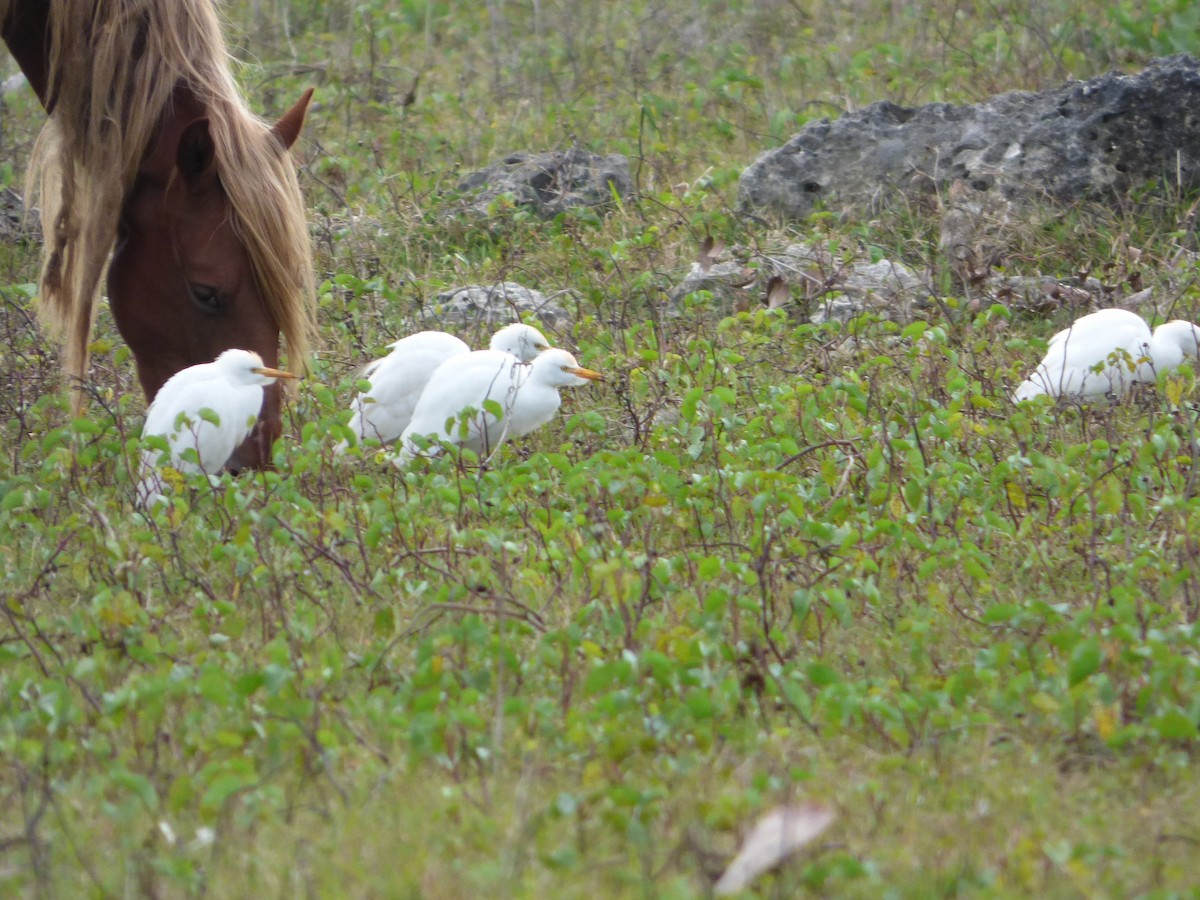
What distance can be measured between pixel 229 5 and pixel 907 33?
512 centimetres

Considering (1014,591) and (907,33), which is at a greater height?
(907,33)

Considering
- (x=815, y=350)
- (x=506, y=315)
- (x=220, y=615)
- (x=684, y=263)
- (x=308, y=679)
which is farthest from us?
(x=684, y=263)

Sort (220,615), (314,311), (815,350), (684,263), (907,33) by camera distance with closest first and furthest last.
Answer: (220,615) < (314,311) < (815,350) < (684,263) < (907,33)

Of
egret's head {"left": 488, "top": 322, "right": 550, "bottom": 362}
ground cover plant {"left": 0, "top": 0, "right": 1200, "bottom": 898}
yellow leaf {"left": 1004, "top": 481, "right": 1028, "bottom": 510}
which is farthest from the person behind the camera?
egret's head {"left": 488, "top": 322, "right": 550, "bottom": 362}

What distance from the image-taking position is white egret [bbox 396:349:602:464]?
4.30 metres

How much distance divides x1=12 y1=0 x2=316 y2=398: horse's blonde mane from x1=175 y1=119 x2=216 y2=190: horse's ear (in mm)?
30

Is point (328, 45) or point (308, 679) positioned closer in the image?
point (308, 679)

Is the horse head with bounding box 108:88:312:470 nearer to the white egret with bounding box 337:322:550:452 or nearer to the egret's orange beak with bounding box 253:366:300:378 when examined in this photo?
the egret's orange beak with bounding box 253:366:300:378

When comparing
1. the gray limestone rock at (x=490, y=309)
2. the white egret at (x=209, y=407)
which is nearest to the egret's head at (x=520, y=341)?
the gray limestone rock at (x=490, y=309)

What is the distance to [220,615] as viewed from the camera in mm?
3203

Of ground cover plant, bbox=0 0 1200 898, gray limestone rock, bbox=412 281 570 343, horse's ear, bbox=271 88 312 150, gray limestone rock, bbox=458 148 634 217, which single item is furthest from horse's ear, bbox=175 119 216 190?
gray limestone rock, bbox=458 148 634 217

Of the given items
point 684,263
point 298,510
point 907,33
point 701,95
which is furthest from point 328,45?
point 298,510

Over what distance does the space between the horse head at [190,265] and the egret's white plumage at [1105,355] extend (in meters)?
2.32

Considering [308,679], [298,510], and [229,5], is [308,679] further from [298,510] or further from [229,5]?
[229,5]
